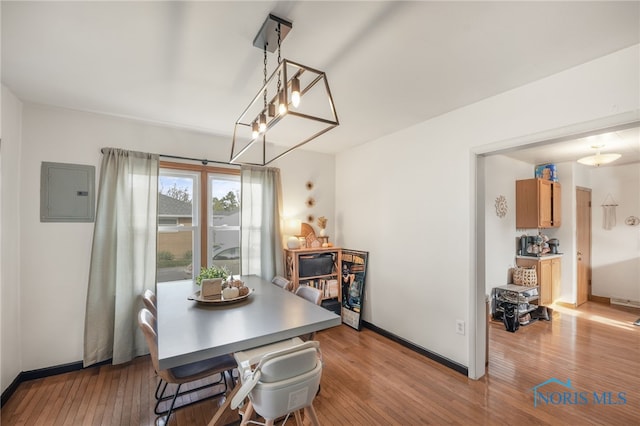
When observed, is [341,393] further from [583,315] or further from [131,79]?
[583,315]

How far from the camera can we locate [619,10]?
1.40 meters

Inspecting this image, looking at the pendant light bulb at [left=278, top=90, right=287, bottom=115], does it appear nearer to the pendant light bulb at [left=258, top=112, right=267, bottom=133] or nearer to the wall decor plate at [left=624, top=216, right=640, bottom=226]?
the pendant light bulb at [left=258, top=112, right=267, bottom=133]

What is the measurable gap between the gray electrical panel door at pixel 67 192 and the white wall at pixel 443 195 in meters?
3.12

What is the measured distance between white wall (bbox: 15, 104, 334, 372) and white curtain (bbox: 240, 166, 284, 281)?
1.32m

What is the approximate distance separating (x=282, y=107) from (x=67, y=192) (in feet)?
8.43

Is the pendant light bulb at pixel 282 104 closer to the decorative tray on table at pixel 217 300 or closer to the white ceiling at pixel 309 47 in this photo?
the white ceiling at pixel 309 47

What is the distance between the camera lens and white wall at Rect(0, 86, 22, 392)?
2205 mm

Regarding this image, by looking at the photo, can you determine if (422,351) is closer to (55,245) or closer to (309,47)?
(309,47)

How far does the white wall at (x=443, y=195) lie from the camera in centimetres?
189

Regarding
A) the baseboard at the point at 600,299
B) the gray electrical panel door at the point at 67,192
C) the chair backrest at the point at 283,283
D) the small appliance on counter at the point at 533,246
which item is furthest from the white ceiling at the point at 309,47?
the baseboard at the point at 600,299

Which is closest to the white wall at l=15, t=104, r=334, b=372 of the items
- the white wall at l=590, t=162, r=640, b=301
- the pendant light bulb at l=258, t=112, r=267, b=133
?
the pendant light bulb at l=258, t=112, r=267, b=133

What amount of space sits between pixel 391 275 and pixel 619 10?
2.82 meters

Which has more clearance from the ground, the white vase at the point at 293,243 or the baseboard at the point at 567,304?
the white vase at the point at 293,243

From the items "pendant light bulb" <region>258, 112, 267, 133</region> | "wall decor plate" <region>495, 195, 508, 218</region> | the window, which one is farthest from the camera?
"wall decor plate" <region>495, 195, 508, 218</region>
